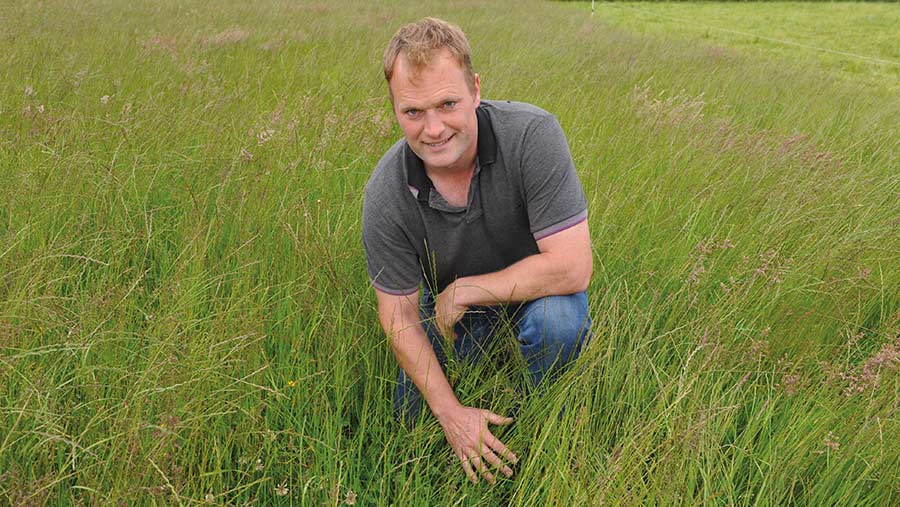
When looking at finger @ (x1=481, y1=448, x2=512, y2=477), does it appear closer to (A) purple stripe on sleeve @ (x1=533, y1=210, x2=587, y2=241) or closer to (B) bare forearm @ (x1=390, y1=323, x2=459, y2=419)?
(B) bare forearm @ (x1=390, y1=323, x2=459, y2=419)

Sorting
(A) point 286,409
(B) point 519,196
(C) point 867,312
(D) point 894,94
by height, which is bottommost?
(D) point 894,94

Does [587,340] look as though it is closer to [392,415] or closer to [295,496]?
[392,415]

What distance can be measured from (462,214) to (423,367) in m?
0.49

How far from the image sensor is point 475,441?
5.59 ft

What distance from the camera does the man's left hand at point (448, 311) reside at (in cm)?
198

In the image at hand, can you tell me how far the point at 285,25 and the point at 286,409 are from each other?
6371 millimetres

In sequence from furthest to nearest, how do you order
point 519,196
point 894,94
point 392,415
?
point 894,94
point 519,196
point 392,415

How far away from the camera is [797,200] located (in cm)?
284

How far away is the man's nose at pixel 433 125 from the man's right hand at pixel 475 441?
760 millimetres

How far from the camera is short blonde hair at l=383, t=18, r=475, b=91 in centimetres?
A: 183

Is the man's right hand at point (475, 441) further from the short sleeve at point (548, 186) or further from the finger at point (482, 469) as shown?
the short sleeve at point (548, 186)

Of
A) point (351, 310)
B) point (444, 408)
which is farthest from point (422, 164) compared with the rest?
point (444, 408)

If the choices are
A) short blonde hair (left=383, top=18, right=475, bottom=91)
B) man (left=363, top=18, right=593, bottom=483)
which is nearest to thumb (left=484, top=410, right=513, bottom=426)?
man (left=363, top=18, right=593, bottom=483)

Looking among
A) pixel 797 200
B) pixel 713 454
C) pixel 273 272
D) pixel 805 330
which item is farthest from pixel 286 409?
pixel 797 200
